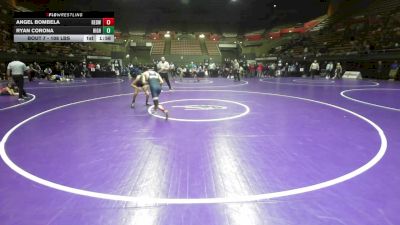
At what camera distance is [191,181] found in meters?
3.99

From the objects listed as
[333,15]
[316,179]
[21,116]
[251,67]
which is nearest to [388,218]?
[316,179]

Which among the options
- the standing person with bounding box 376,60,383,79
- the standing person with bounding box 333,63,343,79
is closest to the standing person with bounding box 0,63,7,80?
the standing person with bounding box 333,63,343,79

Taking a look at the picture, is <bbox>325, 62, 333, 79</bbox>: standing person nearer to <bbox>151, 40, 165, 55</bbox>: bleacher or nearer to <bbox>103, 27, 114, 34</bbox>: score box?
<bbox>103, 27, 114, 34</bbox>: score box

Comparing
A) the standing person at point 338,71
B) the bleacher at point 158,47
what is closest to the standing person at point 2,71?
A: the bleacher at point 158,47

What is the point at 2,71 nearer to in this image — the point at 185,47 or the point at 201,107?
the point at 201,107

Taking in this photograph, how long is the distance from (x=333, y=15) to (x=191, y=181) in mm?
39857

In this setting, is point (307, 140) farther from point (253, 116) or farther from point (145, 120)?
point (145, 120)
